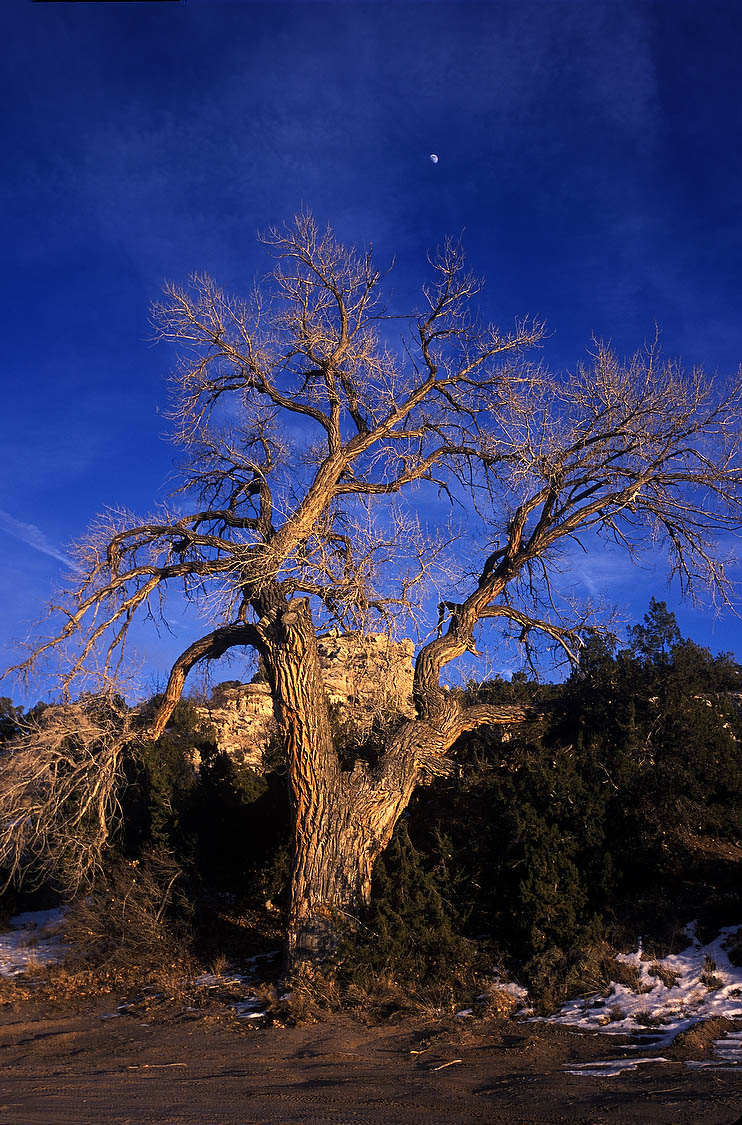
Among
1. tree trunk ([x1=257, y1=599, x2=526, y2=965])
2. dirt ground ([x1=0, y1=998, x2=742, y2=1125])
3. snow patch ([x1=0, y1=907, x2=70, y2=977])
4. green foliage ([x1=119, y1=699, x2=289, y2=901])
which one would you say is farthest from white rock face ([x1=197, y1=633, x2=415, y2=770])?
snow patch ([x1=0, y1=907, x2=70, y2=977])

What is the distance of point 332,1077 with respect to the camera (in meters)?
6.68

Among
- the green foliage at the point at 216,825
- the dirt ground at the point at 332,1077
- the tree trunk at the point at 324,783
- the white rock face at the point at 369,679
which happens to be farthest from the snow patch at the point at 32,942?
the tree trunk at the point at 324,783

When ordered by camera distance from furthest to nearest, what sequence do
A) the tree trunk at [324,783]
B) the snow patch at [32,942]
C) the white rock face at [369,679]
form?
the snow patch at [32,942] → the white rock face at [369,679] → the tree trunk at [324,783]

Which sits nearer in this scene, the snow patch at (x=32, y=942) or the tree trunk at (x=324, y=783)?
the tree trunk at (x=324, y=783)

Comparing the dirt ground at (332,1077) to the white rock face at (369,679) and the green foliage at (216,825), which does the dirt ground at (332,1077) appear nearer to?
the green foliage at (216,825)

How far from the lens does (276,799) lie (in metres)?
14.0

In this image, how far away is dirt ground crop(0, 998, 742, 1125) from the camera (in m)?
5.35

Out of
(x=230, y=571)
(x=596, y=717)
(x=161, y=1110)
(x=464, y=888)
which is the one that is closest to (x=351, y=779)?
→ (x=464, y=888)

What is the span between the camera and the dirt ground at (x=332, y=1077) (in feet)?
17.6

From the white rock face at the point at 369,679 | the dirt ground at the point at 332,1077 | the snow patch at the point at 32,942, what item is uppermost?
the white rock face at the point at 369,679

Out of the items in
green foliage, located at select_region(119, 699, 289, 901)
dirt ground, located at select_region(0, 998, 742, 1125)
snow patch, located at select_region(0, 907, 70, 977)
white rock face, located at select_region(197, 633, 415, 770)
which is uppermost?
white rock face, located at select_region(197, 633, 415, 770)

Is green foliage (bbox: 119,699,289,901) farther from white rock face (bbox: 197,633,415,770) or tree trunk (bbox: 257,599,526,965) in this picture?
tree trunk (bbox: 257,599,526,965)

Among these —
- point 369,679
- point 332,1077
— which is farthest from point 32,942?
Result: point 332,1077

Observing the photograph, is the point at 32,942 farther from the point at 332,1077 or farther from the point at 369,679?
the point at 332,1077
